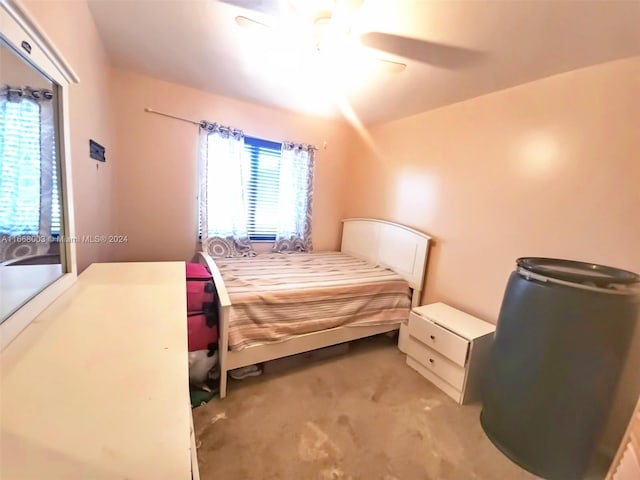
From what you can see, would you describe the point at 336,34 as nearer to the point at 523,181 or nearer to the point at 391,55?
the point at 391,55

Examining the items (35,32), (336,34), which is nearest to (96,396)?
(35,32)

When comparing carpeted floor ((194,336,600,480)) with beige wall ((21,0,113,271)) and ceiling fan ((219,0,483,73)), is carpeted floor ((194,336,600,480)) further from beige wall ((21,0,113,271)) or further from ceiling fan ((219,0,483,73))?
ceiling fan ((219,0,483,73))

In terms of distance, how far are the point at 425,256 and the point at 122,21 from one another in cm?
283

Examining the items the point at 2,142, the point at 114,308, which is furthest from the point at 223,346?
the point at 2,142

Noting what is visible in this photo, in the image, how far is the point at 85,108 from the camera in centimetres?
166

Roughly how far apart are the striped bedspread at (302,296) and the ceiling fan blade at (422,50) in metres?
1.68

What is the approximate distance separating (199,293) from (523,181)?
7.85 feet

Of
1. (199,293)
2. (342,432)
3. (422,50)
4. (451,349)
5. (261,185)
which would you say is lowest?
(342,432)

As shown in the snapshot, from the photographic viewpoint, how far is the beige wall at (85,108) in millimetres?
1304

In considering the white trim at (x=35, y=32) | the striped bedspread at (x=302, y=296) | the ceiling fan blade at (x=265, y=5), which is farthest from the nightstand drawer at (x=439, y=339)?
the white trim at (x=35, y=32)

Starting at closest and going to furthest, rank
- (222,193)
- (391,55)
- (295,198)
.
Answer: (391,55) → (222,193) → (295,198)

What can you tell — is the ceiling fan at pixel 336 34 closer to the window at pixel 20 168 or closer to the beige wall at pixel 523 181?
the beige wall at pixel 523 181

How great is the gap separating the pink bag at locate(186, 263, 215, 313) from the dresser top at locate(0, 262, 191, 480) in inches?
32.1

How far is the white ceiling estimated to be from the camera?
1371mm
